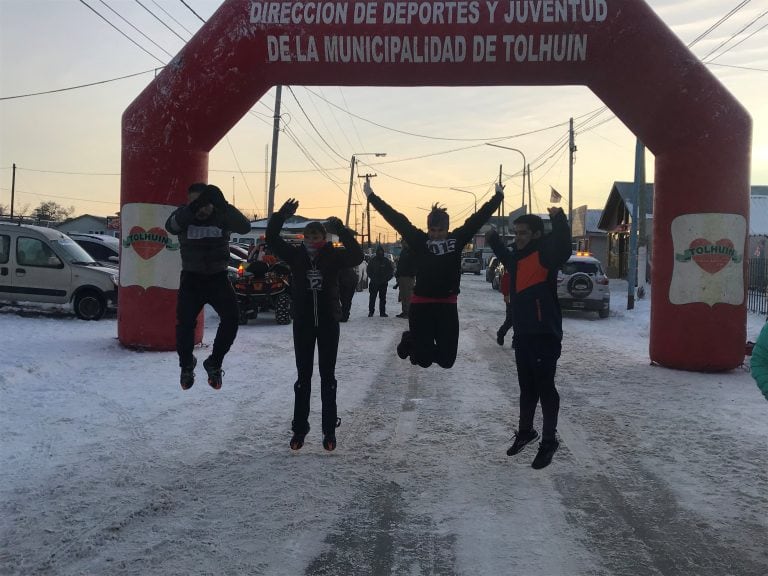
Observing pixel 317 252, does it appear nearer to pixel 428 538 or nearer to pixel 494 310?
pixel 428 538

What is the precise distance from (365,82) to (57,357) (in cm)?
633

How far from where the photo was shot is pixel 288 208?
574cm

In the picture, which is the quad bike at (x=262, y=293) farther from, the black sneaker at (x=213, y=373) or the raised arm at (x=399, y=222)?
the raised arm at (x=399, y=222)

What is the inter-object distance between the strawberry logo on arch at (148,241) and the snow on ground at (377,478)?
204cm

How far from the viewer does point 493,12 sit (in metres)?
9.45

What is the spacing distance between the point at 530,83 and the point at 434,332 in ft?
18.3

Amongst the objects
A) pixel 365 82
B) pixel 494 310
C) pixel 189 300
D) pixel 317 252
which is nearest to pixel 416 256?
pixel 317 252

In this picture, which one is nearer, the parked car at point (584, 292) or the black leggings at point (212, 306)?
the black leggings at point (212, 306)

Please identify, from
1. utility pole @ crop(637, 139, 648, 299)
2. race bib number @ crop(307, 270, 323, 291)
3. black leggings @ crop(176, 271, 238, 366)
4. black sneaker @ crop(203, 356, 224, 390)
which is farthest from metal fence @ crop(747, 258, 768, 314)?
black sneaker @ crop(203, 356, 224, 390)

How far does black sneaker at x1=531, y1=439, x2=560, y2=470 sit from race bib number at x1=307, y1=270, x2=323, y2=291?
2253 mm

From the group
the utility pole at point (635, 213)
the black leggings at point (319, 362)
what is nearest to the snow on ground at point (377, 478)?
the black leggings at point (319, 362)

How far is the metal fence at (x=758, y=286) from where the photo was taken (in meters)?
19.6

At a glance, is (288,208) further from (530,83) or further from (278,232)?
(530,83)

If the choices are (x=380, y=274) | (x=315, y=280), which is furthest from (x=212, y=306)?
(x=380, y=274)
